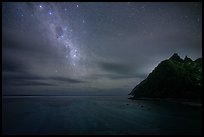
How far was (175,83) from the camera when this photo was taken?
76062 mm

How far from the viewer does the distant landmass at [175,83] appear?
6968 cm

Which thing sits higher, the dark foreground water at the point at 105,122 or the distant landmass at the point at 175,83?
the distant landmass at the point at 175,83

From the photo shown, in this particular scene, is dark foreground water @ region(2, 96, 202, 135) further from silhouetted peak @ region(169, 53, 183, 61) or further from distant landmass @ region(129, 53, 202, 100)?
silhouetted peak @ region(169, 53, 183, 61)

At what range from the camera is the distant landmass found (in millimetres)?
69681

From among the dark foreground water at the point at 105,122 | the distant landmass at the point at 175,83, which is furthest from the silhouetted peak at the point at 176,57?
the dark foreground water at the point at 105,122

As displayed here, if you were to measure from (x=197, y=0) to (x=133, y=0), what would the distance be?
1812 mm

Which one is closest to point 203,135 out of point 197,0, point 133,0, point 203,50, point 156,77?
point 203,50

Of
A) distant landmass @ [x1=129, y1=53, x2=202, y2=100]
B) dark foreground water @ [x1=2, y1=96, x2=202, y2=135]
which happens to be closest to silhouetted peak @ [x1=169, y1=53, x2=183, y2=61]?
distant landmass @ [x1=129, y1=53, x2=202, y2=100]

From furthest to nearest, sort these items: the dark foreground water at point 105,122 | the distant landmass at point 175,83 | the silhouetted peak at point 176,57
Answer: the silhouetted peak at point 176,57 → the distant landmass at point 175,83 → the dark foreground water at point 105,122

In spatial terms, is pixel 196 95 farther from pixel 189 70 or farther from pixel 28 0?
pixel 28 0

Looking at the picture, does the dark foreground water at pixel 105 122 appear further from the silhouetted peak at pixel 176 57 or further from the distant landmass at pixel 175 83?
the silhouetted peak at pixel 176 57

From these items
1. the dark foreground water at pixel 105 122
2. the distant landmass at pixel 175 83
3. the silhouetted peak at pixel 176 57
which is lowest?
the dark foreground water at pixel 105 122

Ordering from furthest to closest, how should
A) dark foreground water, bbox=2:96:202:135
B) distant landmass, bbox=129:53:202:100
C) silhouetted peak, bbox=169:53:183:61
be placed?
silhouetted peak, bbox=169:53:183:61 < distant landmass, bbox=129:53:202:100 < dark foreground water, bbox=2:96:202:135

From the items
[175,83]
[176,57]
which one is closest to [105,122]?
[175,83]
